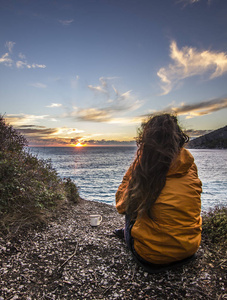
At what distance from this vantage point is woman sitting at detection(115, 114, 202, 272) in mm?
2775

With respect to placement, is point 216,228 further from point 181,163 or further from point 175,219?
point 181,163

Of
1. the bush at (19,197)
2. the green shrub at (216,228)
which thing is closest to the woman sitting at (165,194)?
the green shrub at (216,228)

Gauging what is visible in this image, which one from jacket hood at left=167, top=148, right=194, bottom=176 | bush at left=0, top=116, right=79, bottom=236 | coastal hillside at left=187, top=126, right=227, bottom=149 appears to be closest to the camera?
jacket hood at left=167, top=148, right=194, bottom=176

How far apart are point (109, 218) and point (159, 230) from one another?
4.10 m

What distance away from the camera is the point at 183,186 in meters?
2.81

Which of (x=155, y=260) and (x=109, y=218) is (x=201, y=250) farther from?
(x=109, y=218)

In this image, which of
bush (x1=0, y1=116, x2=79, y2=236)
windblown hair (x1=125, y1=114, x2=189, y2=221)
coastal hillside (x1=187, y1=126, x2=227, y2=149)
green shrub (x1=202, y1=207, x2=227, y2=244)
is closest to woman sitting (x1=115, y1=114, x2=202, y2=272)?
windblown hair (x1=125, y1=114, x2=189, y2=221)

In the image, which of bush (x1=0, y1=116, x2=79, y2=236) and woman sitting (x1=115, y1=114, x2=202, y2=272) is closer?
woman sitting (x1=115, y1=114, x2=202, y2=272)

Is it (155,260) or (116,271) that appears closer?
(155,260)

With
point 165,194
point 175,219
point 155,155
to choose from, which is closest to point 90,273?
point 175,219

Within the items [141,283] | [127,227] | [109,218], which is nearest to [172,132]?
[127,227]

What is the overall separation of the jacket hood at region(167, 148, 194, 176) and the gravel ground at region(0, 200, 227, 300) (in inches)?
69.0

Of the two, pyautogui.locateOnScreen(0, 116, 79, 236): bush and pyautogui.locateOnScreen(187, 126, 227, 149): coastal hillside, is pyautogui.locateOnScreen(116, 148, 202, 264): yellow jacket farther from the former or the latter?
pyautogui.locateOnScreen(187, 126, 227, 149): coastal hillside

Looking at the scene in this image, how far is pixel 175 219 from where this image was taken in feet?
9.15
